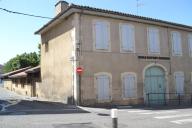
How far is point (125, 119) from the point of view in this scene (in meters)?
12.7

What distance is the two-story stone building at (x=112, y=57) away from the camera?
717 inches

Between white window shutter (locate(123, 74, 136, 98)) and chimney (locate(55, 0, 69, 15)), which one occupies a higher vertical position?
chimney (locate(55, 0, 69, 15))

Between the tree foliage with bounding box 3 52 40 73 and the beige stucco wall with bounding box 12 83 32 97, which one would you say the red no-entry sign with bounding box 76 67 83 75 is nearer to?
the beige stucco wall with bounding box 12 83 32 97

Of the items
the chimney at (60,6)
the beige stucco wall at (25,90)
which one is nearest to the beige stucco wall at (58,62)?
the chimney at (60,6)

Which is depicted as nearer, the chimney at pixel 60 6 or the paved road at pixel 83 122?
the paved road at pixel 83 122

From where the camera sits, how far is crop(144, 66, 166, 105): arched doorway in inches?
828

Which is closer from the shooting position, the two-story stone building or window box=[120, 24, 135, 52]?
the two-story stone building

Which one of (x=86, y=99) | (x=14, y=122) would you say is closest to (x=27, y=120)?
(x=14, y=122)

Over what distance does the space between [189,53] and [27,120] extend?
17.0m

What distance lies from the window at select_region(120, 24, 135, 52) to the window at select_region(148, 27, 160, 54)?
5.19 feet

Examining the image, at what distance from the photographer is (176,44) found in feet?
76.5

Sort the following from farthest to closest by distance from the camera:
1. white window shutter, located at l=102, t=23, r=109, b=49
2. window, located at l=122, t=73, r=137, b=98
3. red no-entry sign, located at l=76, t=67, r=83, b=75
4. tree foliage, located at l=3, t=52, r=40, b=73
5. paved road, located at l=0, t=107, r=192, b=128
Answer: tree foliage, located at l=3, t=52, r=40, b=73, window, located at l=122, t=73, r=137, b=98, white window shutter, located at l=102, t=23, r=109, b=49, red no-entry sign, located at l=76, t=67, r=83, b=75, paved road, located at l=0, t=107, r=192, b=128

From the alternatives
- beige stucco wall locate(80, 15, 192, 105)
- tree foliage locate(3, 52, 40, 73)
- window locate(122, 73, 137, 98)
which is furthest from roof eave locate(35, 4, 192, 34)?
tree foliage locate(3, 52, 40, 73)

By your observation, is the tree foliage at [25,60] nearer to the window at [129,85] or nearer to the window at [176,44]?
the window at [176,44]
